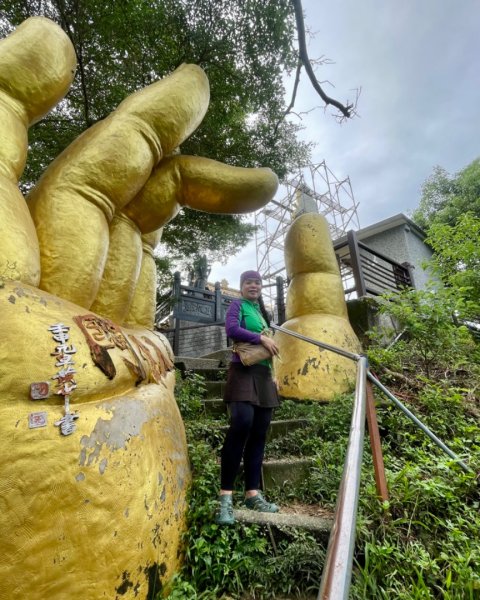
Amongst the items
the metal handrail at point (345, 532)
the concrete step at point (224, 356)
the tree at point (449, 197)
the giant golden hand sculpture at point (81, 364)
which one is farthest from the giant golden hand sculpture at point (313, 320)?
the tree at point (449, 197)

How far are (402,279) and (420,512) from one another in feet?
23.1

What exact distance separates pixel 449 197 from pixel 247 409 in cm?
1497

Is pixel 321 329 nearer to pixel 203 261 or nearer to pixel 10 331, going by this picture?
pixel 10 331

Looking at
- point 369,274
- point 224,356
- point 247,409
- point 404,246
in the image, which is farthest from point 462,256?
point 247,409

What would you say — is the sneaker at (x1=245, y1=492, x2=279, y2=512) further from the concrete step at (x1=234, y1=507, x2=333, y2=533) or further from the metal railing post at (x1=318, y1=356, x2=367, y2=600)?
the metal railing post at (x1=318, y1=356, x2=367, y2=600)

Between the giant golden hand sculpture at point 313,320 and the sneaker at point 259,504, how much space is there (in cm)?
196

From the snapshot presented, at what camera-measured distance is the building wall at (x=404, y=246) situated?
396 inches

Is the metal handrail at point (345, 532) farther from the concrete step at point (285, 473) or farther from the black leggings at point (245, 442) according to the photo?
the concrete step at point (285, 473)

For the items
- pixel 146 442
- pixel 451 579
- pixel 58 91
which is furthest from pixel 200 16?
pixel 451 579

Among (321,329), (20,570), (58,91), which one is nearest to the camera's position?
(20,570)

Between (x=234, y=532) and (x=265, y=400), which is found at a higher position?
(x=265, y=400)

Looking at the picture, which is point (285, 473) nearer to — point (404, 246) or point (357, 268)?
point (357, 268)

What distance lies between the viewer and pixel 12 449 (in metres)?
1.35

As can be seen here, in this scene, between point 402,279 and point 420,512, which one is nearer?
point 420,512
